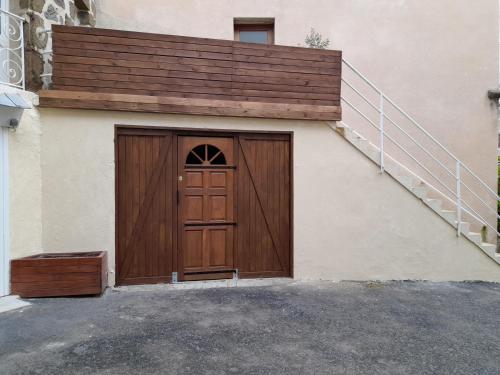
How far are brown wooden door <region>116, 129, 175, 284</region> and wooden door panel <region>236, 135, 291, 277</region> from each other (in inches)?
42.5

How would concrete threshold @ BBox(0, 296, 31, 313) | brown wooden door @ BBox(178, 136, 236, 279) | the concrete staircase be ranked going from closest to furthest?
concrete threshold @ BBox(0, 296, 31, 313)
brown wooden door @ BBox(178, 136, 236, 279)
the concrete staircase

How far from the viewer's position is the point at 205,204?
17.3 feet

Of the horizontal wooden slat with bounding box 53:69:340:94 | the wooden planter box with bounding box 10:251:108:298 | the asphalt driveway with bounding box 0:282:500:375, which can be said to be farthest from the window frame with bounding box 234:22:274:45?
the wooden planter box with bounding box 10:251:108:298

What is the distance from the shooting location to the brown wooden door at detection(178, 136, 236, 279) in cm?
518

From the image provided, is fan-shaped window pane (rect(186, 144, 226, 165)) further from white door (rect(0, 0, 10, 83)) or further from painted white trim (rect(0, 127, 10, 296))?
white door (rect(0, 0, 10, 83))

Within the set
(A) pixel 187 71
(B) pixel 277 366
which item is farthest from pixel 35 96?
(B) pixel 277 366

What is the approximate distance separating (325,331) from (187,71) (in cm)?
389

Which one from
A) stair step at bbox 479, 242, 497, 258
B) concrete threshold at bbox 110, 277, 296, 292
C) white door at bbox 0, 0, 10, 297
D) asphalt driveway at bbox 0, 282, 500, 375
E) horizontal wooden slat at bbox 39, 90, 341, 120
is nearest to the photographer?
asphalt driveway at bbox 0, 282, 500, 375

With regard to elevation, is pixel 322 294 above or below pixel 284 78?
below

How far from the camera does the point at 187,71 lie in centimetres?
506

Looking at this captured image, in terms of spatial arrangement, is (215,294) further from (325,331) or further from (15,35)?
(15,35)

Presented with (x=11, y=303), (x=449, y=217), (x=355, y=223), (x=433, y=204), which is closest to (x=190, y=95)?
(x=355, y=223)

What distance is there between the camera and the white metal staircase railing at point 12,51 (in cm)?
455

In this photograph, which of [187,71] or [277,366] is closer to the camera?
[277,366]
